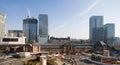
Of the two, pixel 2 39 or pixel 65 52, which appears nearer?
pixel 65 52

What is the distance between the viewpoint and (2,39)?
127812 mm

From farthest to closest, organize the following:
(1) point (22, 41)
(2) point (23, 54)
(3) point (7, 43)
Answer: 1. (1) point (22, 41)
2. (3) point (7, 43)
3. (2) point (23, 54)

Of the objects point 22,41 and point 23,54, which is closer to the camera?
point 23,54

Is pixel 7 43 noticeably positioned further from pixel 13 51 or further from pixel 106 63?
pixel 106 63

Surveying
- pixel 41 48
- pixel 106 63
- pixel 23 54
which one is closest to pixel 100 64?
pixel 106 63

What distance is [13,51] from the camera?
109 meters

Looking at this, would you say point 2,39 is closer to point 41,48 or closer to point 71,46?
point 41,48

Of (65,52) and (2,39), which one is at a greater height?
(2,39)

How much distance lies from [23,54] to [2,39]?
1937 inches

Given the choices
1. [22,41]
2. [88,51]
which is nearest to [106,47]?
[88,51]

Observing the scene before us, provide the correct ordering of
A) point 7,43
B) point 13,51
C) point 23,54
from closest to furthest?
point 23,54 → point 13,51 → point 7,43

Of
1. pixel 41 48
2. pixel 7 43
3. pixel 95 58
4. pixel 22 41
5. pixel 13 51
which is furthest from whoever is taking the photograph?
pixel 22 41

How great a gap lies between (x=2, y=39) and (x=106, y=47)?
7664 centimetres

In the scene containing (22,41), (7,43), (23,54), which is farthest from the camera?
(22,41)
